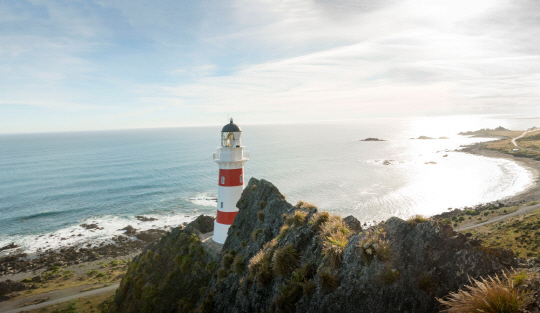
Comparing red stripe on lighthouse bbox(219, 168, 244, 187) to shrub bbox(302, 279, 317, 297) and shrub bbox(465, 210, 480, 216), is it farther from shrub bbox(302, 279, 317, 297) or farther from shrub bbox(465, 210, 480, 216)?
shrub bbox(465, 210, 480, 216)

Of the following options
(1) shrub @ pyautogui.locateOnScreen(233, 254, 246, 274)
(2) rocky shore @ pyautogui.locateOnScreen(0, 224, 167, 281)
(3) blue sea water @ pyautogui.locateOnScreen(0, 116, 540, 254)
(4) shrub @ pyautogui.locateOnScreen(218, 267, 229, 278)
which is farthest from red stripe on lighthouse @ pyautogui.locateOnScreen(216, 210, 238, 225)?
(3) blue sea water @ pyautogui.locateOnScreen(0, 116, 540, 254)

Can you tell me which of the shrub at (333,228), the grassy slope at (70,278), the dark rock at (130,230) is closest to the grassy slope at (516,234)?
the shrub at (333,228)

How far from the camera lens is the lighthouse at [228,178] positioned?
999 inches

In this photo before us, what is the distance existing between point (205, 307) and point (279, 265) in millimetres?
7136

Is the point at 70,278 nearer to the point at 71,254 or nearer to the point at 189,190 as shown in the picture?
the point at 71,254

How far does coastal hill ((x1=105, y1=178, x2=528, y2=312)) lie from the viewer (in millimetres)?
7047

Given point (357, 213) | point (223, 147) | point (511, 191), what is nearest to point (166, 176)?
point (357, 213)

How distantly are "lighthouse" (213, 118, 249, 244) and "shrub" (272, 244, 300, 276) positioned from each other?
14567mm

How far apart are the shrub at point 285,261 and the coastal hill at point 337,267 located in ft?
0.12

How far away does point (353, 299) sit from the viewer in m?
8.23

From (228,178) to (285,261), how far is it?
15205 millimetres

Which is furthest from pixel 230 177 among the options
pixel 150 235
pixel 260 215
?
pixel 150 235

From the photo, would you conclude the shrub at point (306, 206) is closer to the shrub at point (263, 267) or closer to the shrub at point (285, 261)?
the shrub at point (263, 267)

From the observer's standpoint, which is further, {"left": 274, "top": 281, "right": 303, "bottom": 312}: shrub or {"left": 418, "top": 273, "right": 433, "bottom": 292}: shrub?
{"left": 274, "top": 281, "right": 303, "bottom": 312}: shrub
